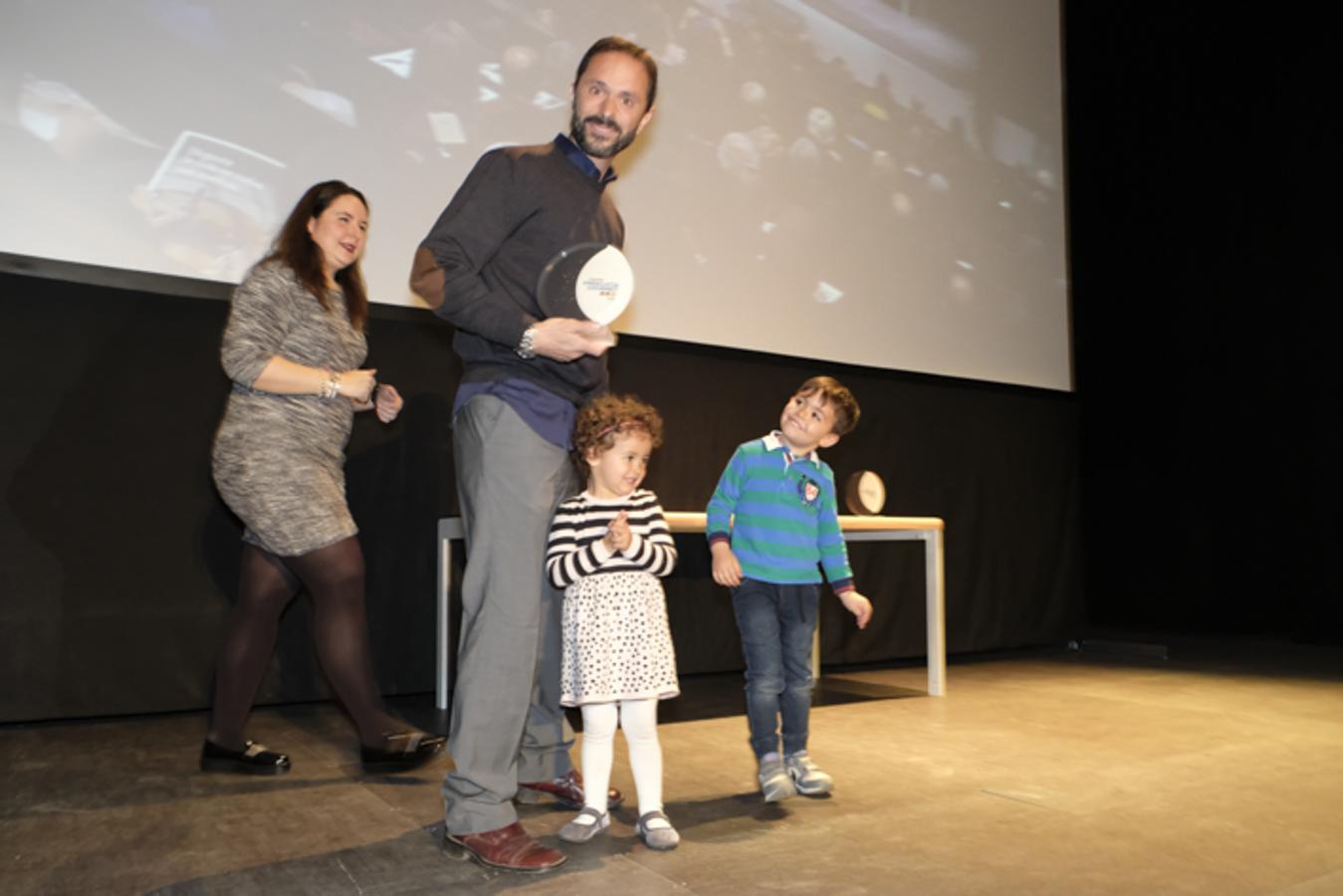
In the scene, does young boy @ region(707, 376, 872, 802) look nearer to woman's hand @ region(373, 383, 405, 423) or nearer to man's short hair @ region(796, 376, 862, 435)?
man's short hair @ region(796, 376, 862, 435)

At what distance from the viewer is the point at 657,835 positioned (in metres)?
1.65

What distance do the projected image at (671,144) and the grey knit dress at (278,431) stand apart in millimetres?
921

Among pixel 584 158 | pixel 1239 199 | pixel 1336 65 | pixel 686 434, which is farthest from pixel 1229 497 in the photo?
pixel 584 158

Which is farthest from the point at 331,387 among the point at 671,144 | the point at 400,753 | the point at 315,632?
the point at 671,144

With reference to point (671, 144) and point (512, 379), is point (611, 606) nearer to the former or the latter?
point (512, 379)

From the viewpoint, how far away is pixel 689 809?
1.93 m

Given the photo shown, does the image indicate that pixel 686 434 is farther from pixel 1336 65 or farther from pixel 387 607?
pixel 1336 65

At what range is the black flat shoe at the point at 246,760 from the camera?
2.19 m

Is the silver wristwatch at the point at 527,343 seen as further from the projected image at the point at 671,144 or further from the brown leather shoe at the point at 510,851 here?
the projected image at the point at 671,144

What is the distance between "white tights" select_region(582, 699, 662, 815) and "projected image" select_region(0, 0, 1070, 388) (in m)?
1.98

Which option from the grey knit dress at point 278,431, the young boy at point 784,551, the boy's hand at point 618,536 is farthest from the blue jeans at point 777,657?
the grey knit dress at point 278,431

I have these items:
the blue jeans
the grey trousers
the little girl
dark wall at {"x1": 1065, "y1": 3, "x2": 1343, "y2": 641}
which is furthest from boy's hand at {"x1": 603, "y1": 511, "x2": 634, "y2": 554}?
dark wall at {"x1": 1065, "y1": 3, "x2": 1343, "y2": 641}

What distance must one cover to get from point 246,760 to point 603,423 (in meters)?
1.22

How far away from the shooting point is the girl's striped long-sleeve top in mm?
1684
